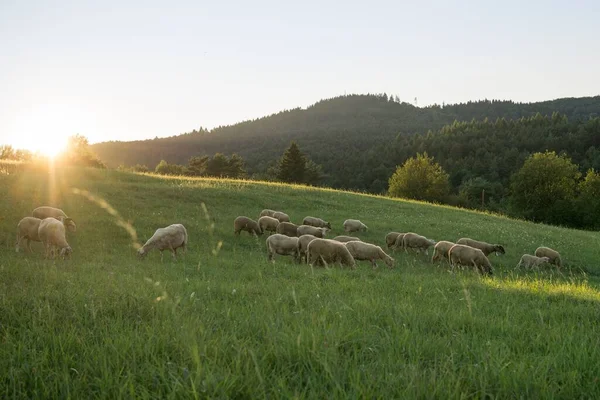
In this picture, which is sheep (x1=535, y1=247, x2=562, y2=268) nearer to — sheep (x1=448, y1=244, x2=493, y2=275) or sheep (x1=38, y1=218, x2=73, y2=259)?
sheep (x1=448, y1=244, x2=493, y2=275)

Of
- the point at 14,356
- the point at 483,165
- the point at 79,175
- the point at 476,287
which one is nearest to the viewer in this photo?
the point at 14,356

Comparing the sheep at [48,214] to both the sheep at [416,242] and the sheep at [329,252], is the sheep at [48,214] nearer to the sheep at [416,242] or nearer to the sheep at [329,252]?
the sheep at [329,252]

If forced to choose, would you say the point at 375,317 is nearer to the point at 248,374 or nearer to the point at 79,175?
the point at 248,374

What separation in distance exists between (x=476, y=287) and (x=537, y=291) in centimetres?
107

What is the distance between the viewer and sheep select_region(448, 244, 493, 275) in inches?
632

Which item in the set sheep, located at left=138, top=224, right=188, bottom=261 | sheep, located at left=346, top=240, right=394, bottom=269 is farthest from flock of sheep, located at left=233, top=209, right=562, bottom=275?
sheep, located at left=138, top=224, right=188, bottom=261

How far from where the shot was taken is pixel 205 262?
12.9m

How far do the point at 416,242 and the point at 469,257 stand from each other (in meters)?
4.33

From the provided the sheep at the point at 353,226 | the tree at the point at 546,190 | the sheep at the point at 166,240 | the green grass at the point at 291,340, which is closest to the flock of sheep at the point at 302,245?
the sheep at the point at 166,240

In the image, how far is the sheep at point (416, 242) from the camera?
20375mm

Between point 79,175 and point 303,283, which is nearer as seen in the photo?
point 303,283

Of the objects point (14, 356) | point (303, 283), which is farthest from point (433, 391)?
point (303, 283)

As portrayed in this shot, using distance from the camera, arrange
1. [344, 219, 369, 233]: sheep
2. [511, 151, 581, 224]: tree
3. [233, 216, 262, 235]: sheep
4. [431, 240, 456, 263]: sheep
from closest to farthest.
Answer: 1. [431, 240, 456, 263]: sheep
2. [233, 216, 262, 235]: sheep
3. [344, 219, 369, 233]: sheep
4. [511, 151, 581, 224]: tree

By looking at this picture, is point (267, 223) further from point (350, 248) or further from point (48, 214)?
point (48, 214)
